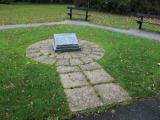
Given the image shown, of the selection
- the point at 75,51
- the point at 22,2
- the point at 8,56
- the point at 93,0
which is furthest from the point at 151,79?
the point at 22,2

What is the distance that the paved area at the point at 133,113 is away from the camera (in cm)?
438

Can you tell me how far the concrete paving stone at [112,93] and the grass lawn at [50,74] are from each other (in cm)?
17

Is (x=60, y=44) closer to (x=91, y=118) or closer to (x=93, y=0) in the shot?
(x=91, y=118)

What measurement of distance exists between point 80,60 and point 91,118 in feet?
9.13

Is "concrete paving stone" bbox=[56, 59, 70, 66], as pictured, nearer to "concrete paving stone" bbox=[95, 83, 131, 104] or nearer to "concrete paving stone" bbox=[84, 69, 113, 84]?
"concrete paving stone" bbox=[84, 69, 113, 84]

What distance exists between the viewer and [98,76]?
5.95m

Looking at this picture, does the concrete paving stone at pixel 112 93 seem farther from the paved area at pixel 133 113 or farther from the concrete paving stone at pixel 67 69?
the concrete paving stone at pixel 67 69

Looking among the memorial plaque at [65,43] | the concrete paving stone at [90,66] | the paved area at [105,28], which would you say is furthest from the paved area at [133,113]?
the paved area at [105,28]

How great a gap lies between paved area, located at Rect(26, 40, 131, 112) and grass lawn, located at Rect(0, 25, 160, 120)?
7.5 inches

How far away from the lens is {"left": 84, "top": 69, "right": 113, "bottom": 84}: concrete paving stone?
573 cm

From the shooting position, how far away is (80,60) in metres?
6.92

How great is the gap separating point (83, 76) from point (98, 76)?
366 mm

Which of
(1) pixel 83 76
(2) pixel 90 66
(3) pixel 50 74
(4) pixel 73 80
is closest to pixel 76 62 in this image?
(2) pixel 90 66

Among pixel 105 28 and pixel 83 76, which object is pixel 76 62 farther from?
pixel 105 28
